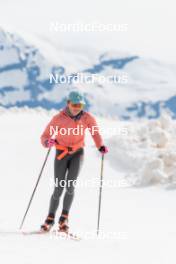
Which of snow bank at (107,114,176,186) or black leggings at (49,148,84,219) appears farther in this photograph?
snow bank at (107,114,176,186)

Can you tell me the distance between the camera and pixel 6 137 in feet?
70.8

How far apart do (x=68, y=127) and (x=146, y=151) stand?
35.7ft

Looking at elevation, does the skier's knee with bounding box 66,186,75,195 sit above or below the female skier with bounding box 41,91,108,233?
below

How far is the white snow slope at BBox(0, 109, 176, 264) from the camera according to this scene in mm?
7520

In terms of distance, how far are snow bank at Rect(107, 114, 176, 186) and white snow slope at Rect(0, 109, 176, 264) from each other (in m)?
0.03

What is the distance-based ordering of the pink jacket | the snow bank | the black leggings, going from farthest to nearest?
the snow bank, the black leggings, the pink jacket

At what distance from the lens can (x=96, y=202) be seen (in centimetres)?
1414

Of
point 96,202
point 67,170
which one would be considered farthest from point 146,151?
point 67,170

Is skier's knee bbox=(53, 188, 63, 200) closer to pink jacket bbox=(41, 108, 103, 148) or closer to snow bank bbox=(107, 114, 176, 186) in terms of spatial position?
pink jacket bbox=(41, 108, 103, 148)

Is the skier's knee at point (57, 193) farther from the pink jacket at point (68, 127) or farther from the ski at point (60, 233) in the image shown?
the pink jacket at point (68, 127)

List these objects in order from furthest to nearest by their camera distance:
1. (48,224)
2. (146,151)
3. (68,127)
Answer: (146,151)
(48,224)
(68,127)

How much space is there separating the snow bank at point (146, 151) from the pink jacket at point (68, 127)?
7456mm

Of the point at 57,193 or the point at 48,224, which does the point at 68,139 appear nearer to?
the point at 57,193

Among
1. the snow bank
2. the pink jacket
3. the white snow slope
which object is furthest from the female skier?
the snow bank
